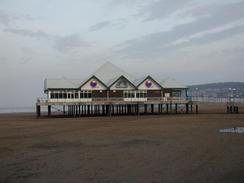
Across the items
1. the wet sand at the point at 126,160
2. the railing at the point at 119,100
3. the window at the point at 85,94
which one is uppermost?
the window at the point at 85,94

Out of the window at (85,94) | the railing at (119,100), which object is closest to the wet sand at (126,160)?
the railing at (119,100)

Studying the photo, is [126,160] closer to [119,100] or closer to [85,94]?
[119,100]

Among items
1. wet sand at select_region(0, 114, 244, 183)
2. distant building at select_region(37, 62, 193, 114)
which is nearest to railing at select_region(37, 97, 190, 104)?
distant building at select_region(37, 62, 193, 114)

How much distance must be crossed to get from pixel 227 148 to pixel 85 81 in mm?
29134

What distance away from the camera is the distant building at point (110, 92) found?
4219cm

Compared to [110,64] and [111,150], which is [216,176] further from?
[110,64]

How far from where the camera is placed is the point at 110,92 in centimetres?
4384

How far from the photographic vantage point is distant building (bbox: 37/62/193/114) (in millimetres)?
42188

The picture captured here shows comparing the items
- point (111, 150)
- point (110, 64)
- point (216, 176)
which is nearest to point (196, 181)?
point (216, 176)

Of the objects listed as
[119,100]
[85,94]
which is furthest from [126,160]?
[85,94]

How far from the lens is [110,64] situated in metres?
52.3

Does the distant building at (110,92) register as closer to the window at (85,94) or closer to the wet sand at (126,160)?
the window at (85,94)

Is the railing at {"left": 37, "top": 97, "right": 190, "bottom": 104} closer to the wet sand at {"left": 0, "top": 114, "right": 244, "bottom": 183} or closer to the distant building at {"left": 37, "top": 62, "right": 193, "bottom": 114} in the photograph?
the distant building at {"left": 37, "top": 62, "right": 193, "bottom": 114}

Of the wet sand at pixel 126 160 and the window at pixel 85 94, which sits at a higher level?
the window at pixel 85 94
